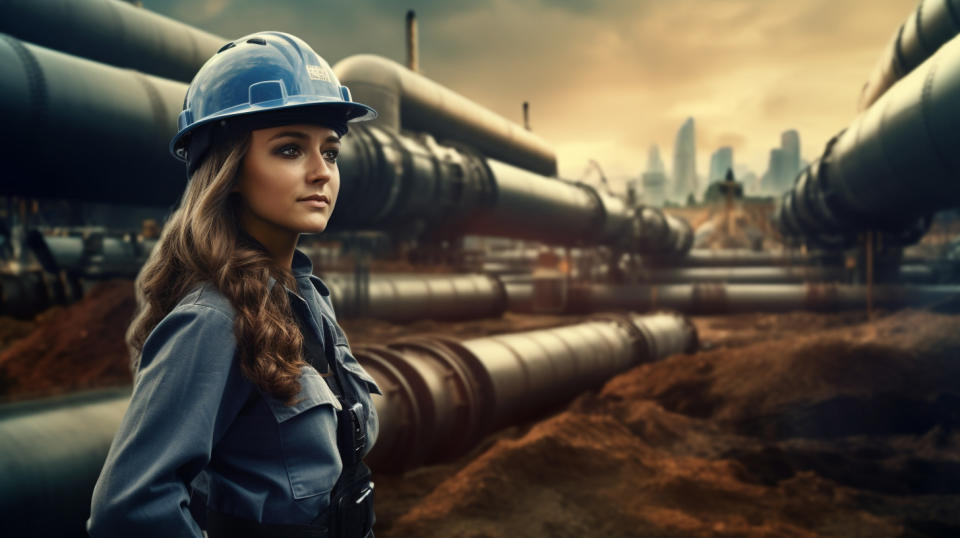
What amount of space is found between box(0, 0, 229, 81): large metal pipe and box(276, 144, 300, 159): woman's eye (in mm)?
7534

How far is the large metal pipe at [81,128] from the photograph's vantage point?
4.40 meters

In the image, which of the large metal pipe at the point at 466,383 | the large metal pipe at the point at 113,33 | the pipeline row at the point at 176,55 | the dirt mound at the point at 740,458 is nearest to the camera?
the dirt mound at the point at 740,458

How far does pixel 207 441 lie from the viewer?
104cm

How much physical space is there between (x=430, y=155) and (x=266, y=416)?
8909 millimetres

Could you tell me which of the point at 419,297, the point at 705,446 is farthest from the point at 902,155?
the point at 419,297

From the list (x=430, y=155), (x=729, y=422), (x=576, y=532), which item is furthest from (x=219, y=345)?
(x=430, y=155)

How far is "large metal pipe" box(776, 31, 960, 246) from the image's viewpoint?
18.5 feet

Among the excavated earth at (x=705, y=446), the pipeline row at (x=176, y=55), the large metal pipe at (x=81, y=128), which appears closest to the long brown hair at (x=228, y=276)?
the excavated earth at (x=705, y=446)

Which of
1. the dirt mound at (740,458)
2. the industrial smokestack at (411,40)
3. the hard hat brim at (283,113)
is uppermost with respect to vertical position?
the industrial smokestack at (411,40)

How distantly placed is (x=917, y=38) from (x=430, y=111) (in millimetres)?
8176

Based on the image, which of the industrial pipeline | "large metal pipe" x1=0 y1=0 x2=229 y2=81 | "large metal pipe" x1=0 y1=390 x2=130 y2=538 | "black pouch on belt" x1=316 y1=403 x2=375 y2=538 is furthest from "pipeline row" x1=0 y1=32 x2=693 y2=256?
"black pouch on belt" x1=316 y1=403 x2=375 y2=538

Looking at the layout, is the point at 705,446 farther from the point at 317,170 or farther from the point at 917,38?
the point at 917,38

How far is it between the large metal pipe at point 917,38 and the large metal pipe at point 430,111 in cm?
800

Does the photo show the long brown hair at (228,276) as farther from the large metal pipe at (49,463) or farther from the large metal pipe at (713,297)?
the large metal pipe at (713,297)
